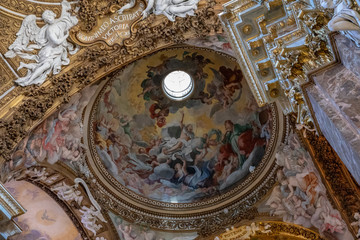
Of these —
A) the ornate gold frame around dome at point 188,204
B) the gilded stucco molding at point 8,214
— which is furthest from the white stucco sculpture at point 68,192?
the gilded stucco molding at point 8,214

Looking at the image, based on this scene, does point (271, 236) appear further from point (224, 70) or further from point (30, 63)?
point (30, 63)

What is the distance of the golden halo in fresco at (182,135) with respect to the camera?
12.8 meters

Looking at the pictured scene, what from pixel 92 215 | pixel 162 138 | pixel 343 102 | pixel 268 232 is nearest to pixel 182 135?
pixel 162 138

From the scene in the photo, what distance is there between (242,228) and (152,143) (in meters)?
4.08

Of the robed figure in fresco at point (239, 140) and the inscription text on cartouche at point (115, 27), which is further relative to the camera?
the robed figure in fresco at point (239, 140)

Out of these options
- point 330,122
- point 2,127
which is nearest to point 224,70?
point 2,127

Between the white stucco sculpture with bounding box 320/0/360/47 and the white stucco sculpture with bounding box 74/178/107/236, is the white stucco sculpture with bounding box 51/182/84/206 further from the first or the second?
the white stucco sculpture with bounding box 320/0/360/47

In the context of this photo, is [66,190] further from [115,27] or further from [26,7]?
[26,7]

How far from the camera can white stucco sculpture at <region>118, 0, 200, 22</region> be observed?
30.6 ft

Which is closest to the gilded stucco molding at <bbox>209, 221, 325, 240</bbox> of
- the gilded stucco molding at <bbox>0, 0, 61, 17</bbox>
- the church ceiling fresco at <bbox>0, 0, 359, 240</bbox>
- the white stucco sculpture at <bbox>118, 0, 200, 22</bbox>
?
the church ceiling fresco at <bbox>0, 0, 359, 240</bbox>

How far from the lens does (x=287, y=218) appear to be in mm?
11680

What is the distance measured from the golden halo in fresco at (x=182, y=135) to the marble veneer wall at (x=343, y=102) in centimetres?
684

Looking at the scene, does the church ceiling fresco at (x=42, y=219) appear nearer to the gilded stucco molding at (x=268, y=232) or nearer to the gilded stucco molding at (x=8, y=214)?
the gilded stucco molding at (x=8, y=214)

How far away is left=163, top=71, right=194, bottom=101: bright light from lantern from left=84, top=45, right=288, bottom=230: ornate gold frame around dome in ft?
9.59
